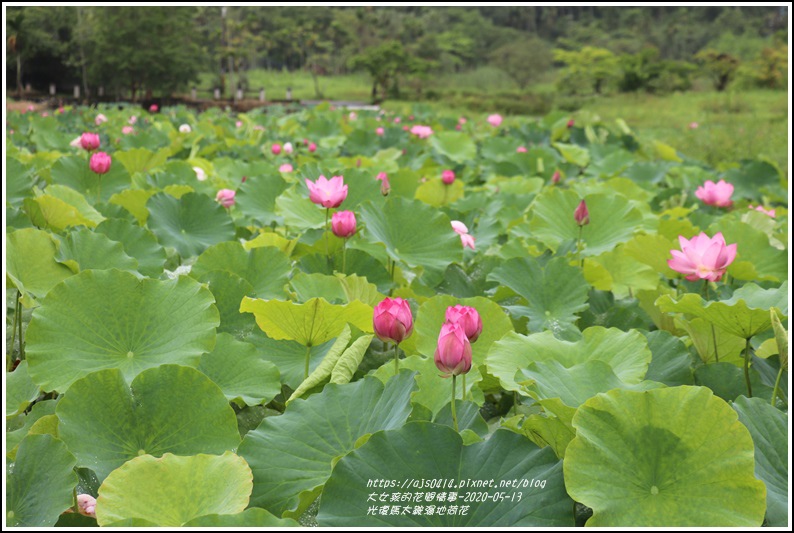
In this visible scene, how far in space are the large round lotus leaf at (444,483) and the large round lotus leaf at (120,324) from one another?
0.29 metres

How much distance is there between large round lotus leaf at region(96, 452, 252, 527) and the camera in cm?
58

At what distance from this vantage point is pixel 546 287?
3.76 ft

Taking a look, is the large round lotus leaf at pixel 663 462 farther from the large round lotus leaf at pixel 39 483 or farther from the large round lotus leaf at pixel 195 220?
the large round lotus leaf at pixel 195 220

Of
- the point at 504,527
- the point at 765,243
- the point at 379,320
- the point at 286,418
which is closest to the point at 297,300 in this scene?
the point at 379,320

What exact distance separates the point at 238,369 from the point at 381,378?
0.59 ft

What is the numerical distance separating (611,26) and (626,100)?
3462cm

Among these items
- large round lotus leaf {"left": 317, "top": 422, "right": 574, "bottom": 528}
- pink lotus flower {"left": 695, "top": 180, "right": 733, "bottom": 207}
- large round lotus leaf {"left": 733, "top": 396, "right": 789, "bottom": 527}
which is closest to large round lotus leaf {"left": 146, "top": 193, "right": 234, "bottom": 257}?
large round lotus leaf {"left": 317, "top": 422, "right": 574, "bottom": 528}

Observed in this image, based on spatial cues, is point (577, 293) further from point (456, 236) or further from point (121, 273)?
point (121, 273)

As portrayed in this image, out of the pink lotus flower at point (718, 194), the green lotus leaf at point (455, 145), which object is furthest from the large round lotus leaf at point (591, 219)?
the green lotus leaf at point (455, 145)

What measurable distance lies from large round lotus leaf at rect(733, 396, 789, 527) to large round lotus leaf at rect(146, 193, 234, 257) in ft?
3.65

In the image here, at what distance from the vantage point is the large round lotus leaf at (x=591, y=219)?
1.51 metres

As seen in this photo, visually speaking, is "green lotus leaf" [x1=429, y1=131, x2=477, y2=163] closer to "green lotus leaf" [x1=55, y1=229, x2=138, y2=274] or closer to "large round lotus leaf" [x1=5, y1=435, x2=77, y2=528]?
"green lotus leaf" [x1=55, y1=229, x2=138, y2=274]

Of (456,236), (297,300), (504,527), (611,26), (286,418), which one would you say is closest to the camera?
(504,527)

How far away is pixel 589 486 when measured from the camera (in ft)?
1.93
